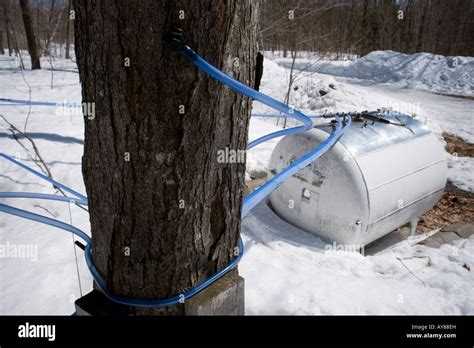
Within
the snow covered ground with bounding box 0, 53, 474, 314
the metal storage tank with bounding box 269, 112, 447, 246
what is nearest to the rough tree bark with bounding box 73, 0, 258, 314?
the snow covered ground with bounding box 0, 53, 474, 314

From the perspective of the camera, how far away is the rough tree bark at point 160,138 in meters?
0.90

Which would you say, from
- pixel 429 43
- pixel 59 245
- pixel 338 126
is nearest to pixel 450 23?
pixel 429 43

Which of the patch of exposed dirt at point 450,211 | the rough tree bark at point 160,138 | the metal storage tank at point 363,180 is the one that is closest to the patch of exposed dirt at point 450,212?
the patch of exposed dirt at point 450,211

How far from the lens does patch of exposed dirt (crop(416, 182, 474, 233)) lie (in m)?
5.12

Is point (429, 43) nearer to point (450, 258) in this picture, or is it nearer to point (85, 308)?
point (450, 258)

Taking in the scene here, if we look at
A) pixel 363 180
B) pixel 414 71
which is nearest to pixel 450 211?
pixel 363 180

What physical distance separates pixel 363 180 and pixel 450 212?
2.75 m

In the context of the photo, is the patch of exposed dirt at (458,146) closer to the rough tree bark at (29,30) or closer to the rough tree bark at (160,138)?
the rough tree bark at (160,138)

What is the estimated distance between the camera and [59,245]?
310 centimetres

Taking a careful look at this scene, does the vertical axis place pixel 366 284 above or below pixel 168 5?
below

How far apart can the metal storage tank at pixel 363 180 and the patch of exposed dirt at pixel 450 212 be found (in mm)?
663

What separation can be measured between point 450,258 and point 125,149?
3.80m

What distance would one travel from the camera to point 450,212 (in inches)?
214
